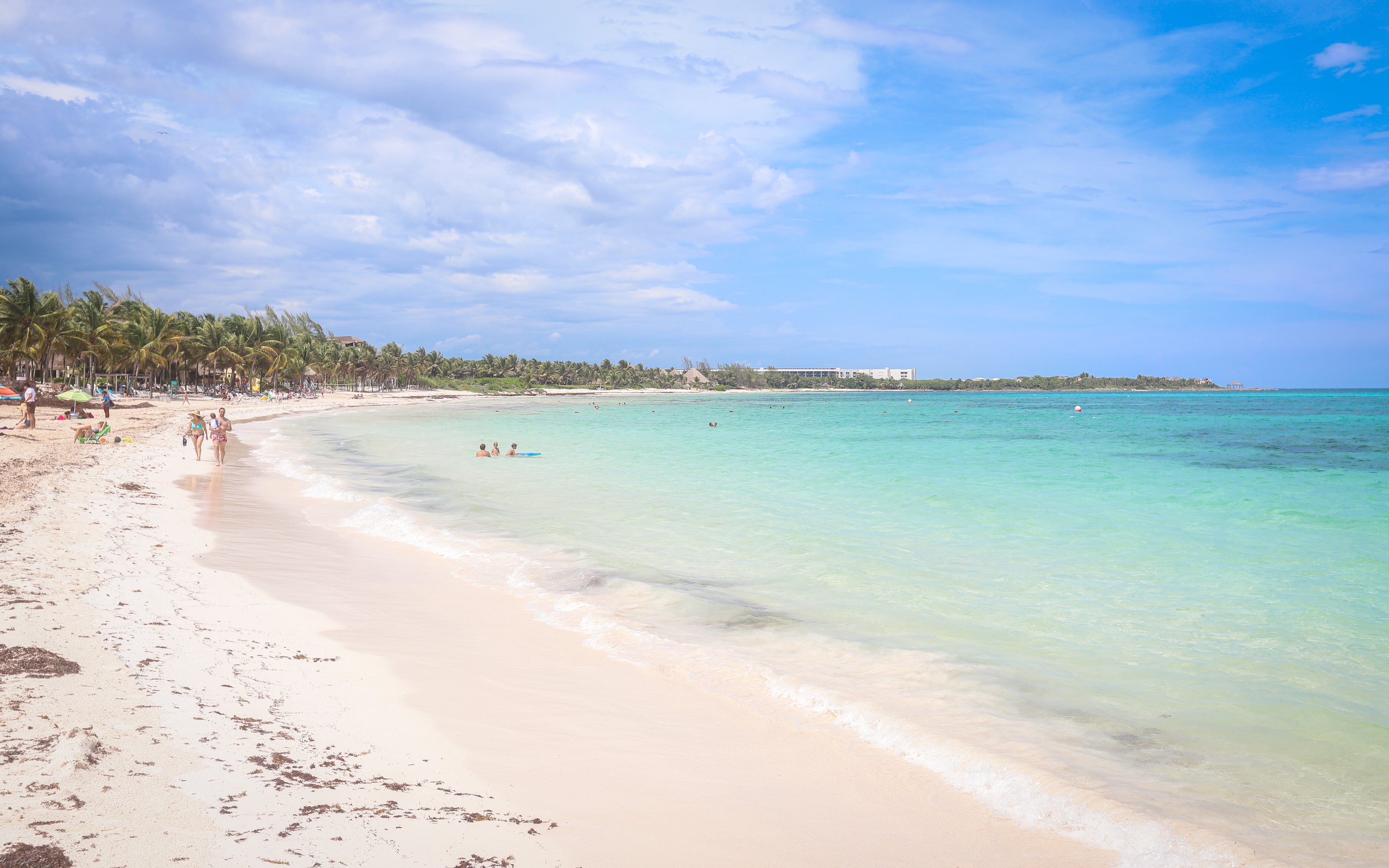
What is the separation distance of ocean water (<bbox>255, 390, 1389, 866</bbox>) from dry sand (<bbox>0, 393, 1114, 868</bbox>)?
51cm

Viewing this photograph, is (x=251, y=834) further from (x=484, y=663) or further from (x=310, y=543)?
(x=310, y=543)

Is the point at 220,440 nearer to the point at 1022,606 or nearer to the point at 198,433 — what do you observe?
the point at 198,433

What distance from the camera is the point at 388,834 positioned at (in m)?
3.14

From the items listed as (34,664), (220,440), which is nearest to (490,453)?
(220,440)

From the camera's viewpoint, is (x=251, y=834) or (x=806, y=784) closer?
(x=251, y=834)

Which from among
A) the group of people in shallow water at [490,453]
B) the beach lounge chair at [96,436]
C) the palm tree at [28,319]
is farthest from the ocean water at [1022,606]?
the palm tree at [28,319]

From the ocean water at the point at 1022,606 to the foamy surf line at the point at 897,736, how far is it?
0.07ft

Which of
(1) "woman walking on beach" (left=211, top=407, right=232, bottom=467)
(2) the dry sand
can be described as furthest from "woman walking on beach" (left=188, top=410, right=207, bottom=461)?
(2) the dry sand

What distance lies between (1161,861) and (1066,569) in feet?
25.2

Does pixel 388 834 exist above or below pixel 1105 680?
above

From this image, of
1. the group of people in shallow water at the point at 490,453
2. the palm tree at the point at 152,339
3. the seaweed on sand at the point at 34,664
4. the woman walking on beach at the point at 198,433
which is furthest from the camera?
the palm tree at the point at 152,339

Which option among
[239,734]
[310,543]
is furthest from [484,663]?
[310,543]

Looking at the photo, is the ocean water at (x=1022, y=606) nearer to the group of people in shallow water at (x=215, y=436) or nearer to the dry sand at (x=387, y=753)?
the dry sand at (x=387, y=753)

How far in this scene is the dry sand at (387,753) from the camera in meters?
3.09
